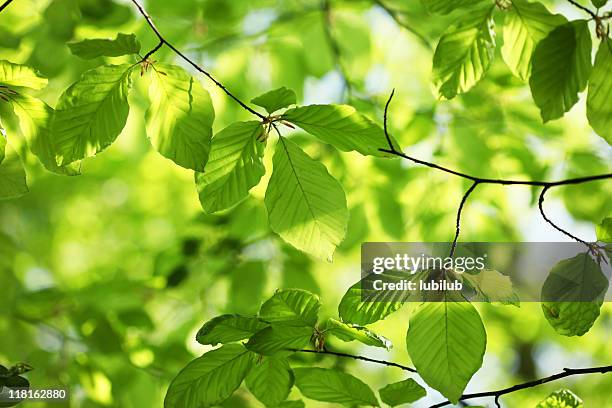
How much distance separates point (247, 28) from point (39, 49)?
0.66 metres

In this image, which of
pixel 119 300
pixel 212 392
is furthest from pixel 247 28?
pixel 212 392

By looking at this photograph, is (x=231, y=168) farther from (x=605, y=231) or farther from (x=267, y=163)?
(x=267, y=163)

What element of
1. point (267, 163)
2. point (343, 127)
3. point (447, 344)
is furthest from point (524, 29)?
point (267, 163)

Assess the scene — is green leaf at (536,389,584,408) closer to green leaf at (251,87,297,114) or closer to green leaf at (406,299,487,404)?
green leaf at (406,299,487,404)

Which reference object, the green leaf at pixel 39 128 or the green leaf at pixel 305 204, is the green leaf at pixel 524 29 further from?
the green leaf at pixel 39 128

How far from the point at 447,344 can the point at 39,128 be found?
56 centimetres

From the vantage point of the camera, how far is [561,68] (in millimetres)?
619

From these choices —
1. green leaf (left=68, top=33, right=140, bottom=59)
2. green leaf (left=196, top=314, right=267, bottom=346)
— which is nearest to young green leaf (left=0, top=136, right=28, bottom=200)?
green leaf (left=68, top=33, right=140, bottom=59)

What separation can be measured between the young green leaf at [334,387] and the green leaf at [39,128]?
0.40 meters

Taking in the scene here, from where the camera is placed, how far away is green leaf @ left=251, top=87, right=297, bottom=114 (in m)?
0.69

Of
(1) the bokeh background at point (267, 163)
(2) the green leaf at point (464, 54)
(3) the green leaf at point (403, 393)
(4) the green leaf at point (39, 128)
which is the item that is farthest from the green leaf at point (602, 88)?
(1) the bokeh background at point (267, 163)

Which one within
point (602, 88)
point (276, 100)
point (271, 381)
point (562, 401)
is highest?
point (276, 100)

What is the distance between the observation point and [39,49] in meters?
1.64

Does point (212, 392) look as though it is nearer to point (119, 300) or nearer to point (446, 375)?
point (446, 375)
